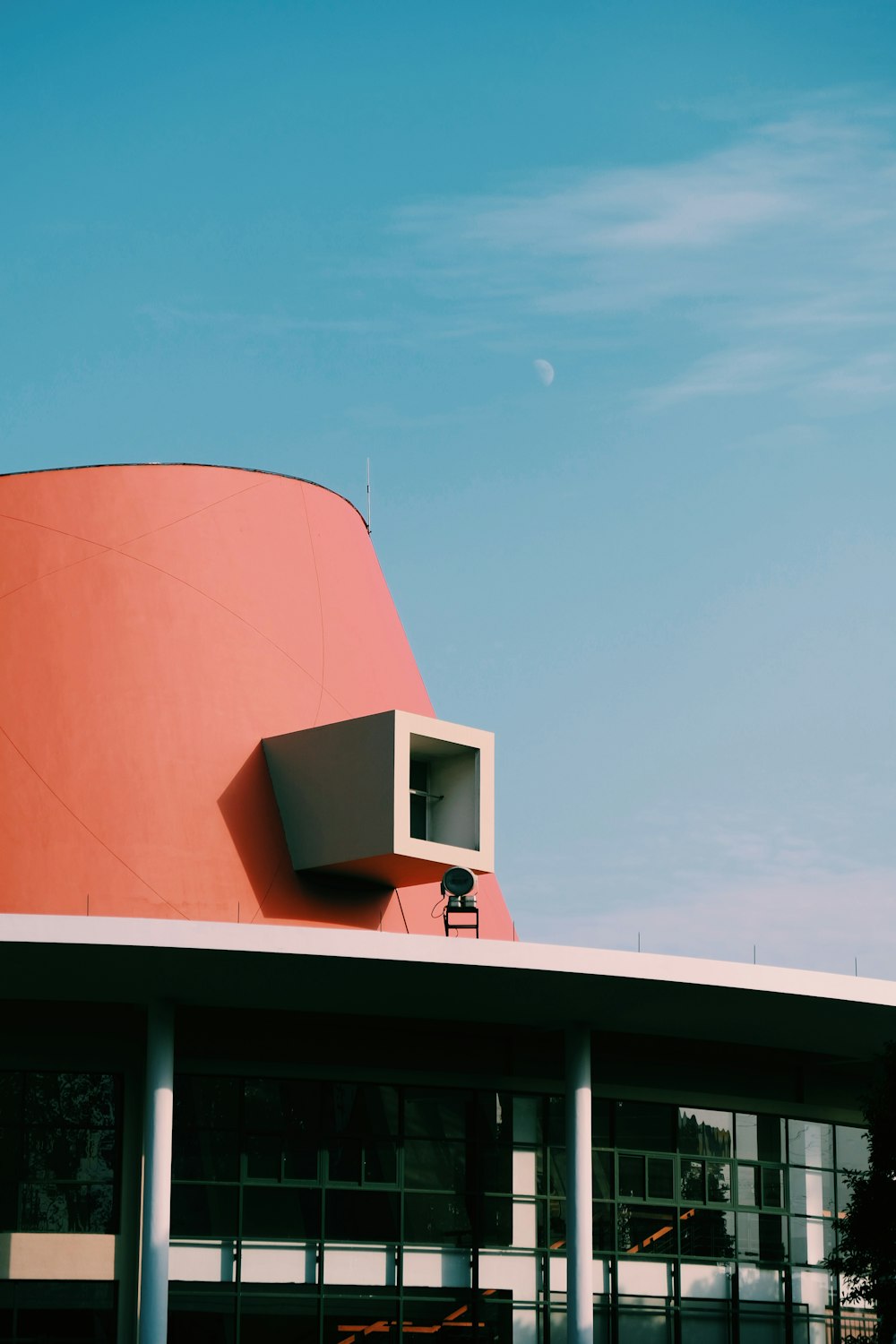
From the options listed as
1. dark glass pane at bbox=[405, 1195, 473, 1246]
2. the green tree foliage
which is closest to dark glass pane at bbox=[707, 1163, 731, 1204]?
the green tree foliage

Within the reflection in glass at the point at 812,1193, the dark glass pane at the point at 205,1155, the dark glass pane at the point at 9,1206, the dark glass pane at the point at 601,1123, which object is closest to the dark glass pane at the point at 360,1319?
the dark glass pane at the point at 205,1155

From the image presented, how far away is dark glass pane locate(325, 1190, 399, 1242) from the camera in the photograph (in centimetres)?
2278

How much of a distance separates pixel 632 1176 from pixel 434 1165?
110 inches

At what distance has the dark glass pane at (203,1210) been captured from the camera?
22188 millimetres

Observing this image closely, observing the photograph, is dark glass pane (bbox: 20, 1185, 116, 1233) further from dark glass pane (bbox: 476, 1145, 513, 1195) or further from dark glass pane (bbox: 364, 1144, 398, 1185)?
dark glass pane (bbox: 476, 1145, 513, 1195)

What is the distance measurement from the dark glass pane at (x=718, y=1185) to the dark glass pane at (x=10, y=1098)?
9221mm

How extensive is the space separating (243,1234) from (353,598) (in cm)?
934

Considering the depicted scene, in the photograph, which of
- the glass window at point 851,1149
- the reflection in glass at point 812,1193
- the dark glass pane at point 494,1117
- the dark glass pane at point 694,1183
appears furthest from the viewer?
the glass window at point 851,1149

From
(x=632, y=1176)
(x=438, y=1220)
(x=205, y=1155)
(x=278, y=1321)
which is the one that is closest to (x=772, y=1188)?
(x=632, y=1176)

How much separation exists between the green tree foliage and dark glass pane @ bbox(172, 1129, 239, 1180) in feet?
23.9

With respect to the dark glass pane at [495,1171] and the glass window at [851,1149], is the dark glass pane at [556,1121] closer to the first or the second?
the dark glass pane at [495,1171]

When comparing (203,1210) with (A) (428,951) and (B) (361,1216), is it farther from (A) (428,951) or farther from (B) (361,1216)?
(A) (428,951)

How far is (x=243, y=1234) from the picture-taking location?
2233 centimetres

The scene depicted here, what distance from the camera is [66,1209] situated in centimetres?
2203
